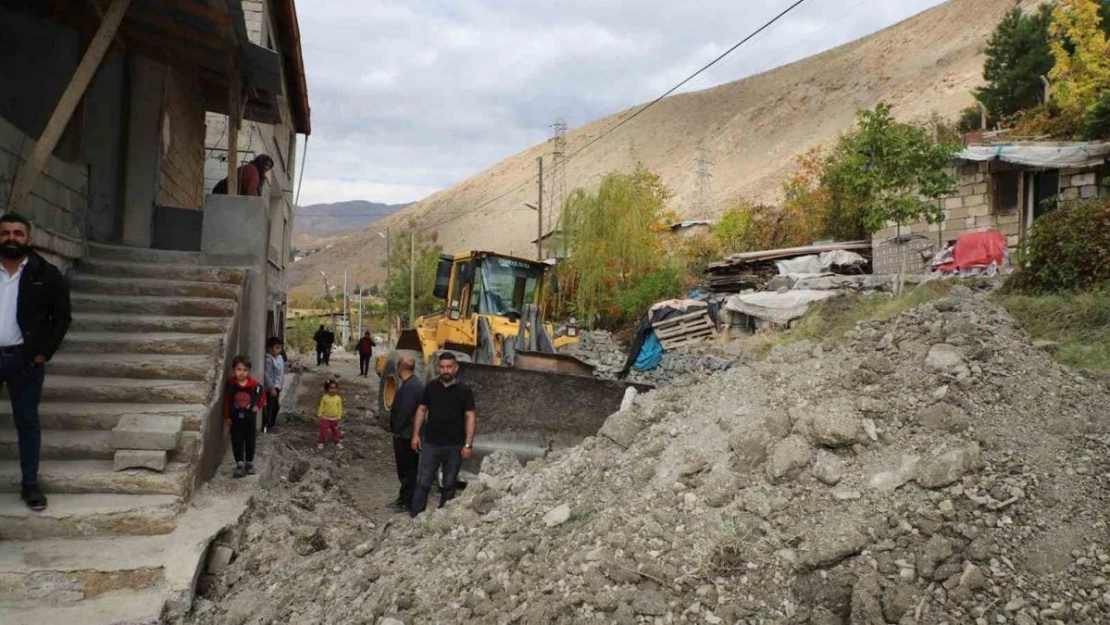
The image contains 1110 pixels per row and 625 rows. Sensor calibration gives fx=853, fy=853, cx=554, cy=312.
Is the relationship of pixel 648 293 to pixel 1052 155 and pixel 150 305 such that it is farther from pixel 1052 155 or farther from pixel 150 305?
pixel 150 305

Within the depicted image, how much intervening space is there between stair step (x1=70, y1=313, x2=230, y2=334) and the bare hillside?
54093 millimetres

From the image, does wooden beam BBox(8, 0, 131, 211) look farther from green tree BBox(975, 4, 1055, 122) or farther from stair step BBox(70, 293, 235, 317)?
green tree BBox(975, 4, 1055, 122)

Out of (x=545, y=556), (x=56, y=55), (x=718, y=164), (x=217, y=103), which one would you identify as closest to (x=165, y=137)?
(x=56, y=55)

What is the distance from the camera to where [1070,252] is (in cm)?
842

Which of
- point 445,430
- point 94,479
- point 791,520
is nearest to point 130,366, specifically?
point 94,479

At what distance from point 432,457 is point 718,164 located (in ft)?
274

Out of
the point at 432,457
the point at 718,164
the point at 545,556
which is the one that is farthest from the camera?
the point at 718,164

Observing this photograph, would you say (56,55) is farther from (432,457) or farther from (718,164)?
(718,164)

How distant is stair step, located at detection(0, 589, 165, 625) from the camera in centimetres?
434

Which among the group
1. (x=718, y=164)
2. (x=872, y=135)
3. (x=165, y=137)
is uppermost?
(x=718, y=164)

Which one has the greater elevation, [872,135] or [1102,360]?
[872,135]

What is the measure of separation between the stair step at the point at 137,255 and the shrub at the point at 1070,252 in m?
8.49

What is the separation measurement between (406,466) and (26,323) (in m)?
3.55

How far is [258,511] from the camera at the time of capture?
618cm
